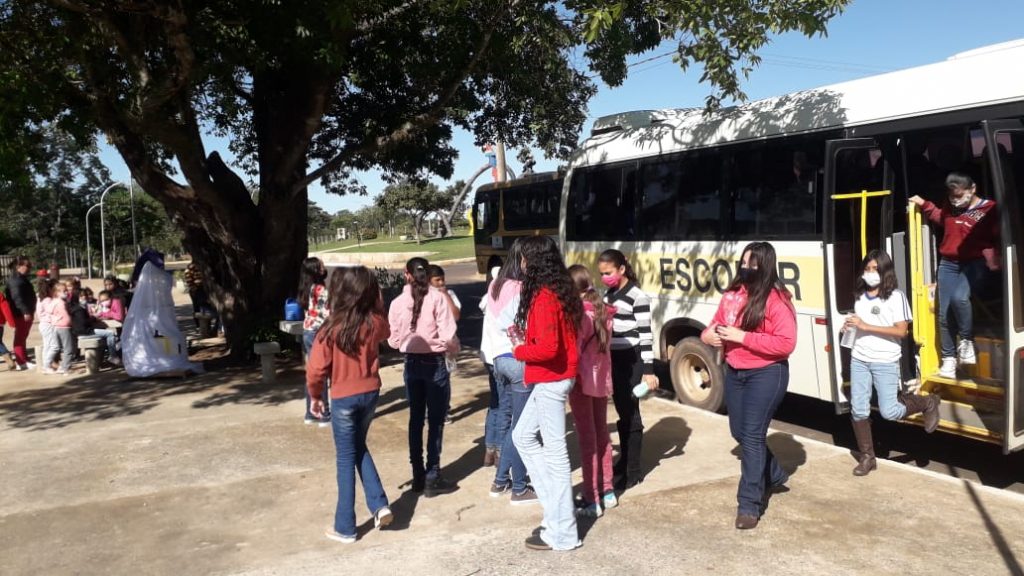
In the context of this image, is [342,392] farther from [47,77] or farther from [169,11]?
[47,77]

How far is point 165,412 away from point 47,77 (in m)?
4.30

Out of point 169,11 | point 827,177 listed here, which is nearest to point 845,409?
point 827,177

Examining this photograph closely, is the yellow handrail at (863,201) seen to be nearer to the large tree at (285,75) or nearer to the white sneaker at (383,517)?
the large tree at (285,75)

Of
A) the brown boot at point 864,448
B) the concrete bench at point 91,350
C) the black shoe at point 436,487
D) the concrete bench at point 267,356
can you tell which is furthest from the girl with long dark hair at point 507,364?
the concrete bench at point 91,350

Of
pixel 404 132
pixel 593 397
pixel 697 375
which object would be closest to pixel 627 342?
pixel 593 397

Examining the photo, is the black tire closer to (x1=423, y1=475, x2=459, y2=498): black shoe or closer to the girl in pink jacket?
the girl in pink jacket

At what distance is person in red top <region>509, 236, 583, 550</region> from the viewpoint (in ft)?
14.4

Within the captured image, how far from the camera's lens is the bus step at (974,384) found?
5969 mm

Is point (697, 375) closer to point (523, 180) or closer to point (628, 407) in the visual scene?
point (628, 407)

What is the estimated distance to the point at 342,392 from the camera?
4.65 m

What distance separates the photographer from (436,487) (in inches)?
224

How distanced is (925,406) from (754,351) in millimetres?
2074

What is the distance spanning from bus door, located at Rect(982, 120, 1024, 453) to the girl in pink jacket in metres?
2.67

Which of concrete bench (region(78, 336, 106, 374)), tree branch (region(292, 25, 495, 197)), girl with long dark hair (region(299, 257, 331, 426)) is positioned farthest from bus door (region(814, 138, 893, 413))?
concrete bench (region(78, 336, 106, 374))
